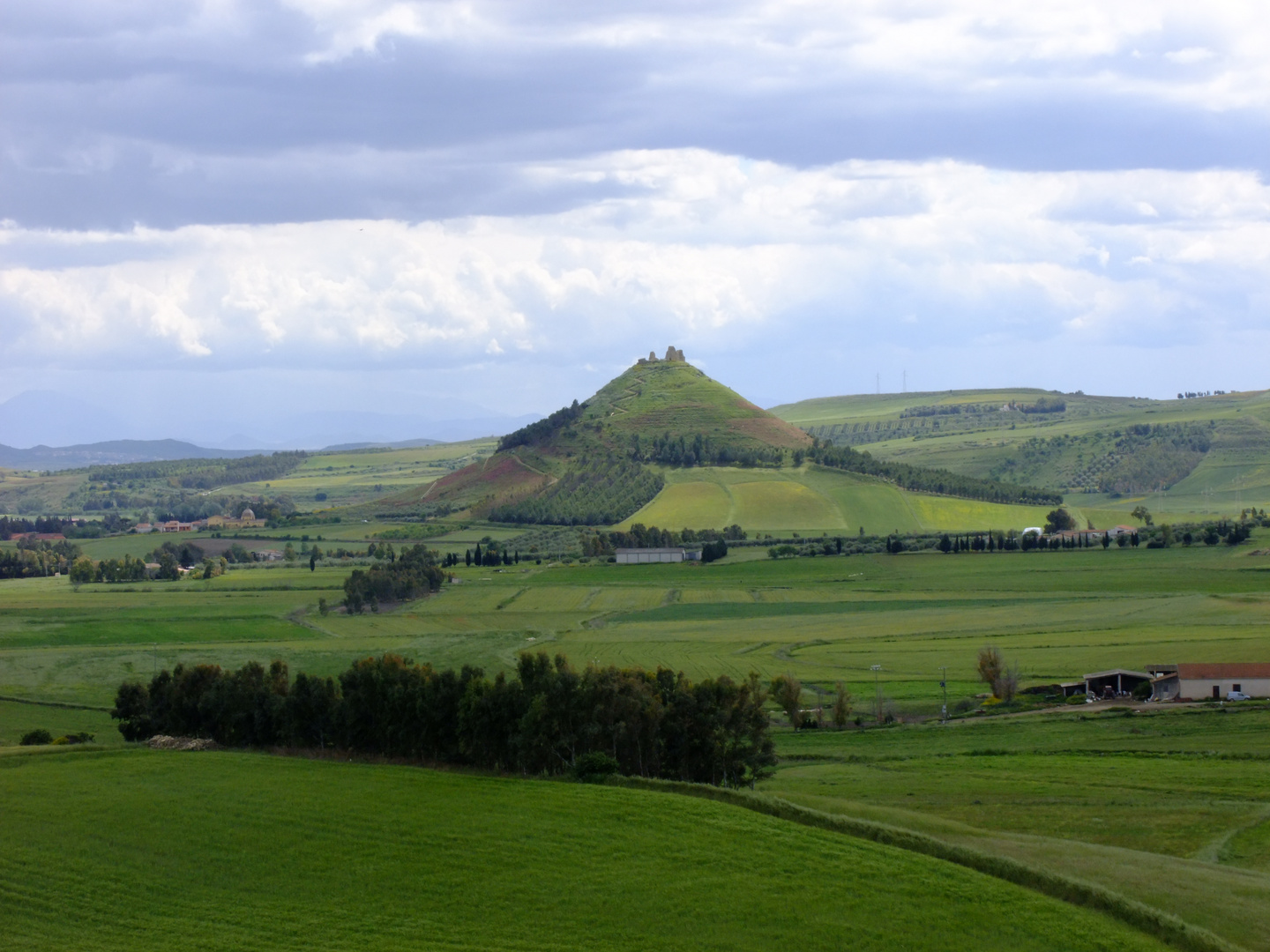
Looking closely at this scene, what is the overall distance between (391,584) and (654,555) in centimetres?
3953

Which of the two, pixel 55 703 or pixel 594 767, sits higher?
pixel 594 767

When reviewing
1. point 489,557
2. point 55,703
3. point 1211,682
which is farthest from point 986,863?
point 489,557

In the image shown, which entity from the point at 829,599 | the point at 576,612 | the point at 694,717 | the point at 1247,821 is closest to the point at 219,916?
the point at 694,717

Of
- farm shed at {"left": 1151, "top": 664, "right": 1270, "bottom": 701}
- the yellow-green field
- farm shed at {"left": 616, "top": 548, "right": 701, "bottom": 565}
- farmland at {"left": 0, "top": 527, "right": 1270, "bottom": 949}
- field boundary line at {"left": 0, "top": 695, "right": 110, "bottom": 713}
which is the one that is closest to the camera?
farmland at {"left": 0, "top": 527, "right": 1270, "bottom": 949}

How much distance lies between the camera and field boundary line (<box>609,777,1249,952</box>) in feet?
112

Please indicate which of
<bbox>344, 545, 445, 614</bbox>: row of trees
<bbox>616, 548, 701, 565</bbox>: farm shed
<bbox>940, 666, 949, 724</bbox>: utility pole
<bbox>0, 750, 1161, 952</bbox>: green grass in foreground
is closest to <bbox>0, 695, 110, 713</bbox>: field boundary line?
<bbox>0, 750, 1161, 952</bbox>: green grass in foreground

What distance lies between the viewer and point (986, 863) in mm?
39219

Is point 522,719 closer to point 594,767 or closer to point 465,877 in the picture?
point 594,767

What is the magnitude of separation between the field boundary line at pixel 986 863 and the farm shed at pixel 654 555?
110m

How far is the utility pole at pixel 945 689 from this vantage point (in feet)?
232

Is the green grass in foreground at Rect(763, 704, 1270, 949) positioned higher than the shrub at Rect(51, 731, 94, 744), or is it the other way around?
the shrub at Rect(51, 731, 94, 744)

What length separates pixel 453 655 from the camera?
90500mm

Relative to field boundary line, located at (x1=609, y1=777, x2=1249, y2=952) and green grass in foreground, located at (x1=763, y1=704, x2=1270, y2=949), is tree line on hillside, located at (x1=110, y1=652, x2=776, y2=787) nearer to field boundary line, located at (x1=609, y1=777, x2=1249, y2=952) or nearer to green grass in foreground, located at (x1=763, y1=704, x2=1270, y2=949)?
green grass in foreground, located at (x1=763, y1=704, x2=1270, y2=949)

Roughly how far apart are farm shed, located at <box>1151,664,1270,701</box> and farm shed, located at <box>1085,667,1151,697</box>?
7.23ft
